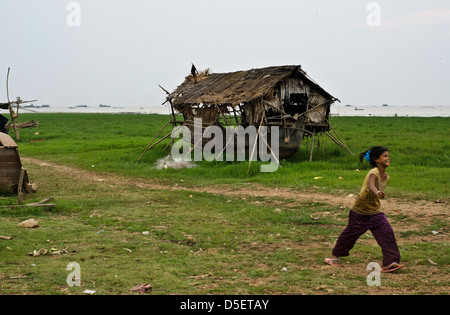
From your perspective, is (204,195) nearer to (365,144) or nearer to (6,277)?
(6,277)

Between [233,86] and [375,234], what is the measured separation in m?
12.2

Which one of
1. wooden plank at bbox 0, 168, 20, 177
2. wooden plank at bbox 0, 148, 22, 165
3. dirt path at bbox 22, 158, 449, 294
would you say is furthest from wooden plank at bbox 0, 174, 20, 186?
dirt path at bbox 22, 158, 449, 294

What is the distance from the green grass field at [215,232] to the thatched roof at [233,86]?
2.52 m

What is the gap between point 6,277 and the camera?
18.0 ft

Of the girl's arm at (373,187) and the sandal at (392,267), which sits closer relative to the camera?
the girl's arm at (373,187)

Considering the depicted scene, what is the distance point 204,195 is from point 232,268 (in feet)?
18.6

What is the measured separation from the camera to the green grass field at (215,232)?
542 cm

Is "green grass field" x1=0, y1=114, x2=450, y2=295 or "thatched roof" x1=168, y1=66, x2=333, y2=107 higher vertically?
"thatched roof" x1=168, y1=66, x2=333, y2=107

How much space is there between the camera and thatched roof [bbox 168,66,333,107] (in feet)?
52.3

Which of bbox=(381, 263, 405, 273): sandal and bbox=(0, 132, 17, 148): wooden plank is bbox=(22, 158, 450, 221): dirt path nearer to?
bbox=(0, 132, 17, 148): wooden plank

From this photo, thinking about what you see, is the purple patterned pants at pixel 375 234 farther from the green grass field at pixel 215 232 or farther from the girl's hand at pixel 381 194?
the girl's hand at pixel 381 194

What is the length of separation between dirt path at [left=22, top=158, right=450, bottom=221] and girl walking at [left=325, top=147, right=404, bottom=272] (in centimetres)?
303

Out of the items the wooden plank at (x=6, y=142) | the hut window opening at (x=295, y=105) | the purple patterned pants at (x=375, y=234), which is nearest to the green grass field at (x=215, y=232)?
the purple patterned pants at (x=375, y=234)
